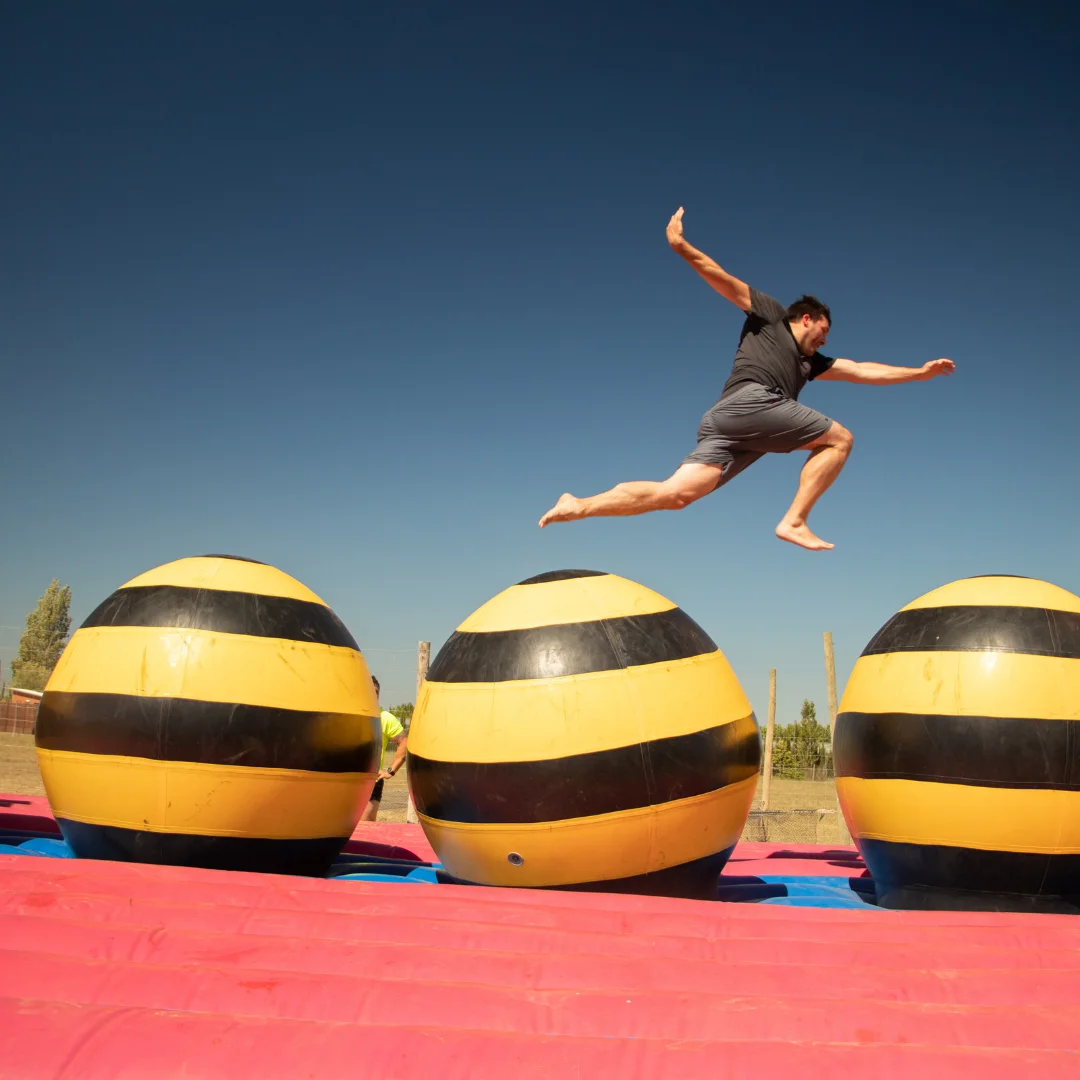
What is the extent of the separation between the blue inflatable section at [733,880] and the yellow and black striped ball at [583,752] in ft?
1.94

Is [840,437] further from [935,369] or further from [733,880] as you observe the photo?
[733,880]

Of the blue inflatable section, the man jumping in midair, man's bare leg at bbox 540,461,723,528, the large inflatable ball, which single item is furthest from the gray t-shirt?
the blue inflatable section

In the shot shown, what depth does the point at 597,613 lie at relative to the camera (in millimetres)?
4648

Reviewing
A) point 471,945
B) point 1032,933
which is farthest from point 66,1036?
point 1032,933

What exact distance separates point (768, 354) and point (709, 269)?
0.70m

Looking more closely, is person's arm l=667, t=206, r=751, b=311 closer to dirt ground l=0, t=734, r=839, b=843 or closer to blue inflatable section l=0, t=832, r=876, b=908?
blue inflatable section l=0, t=832, r=876, b=908

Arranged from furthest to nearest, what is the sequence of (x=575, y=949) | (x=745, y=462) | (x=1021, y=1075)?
1. (x=745, y=462)
2. (x=575, y=949)
3. (x=1021, y=1075)

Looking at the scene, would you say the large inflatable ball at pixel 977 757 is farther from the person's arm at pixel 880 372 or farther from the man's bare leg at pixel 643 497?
the person's arm at pixel 880 372

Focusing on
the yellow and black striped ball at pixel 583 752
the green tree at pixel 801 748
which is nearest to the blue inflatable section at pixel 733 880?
the yellow and black striped ball at pixel 583 752

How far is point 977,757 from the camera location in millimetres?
4484

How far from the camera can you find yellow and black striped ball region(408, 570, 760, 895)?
429 cm

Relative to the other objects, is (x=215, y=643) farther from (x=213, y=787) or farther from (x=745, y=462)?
(x=745, y=462)

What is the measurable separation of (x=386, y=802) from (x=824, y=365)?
1530 centimetres

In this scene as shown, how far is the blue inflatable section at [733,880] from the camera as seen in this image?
16.7 feet
